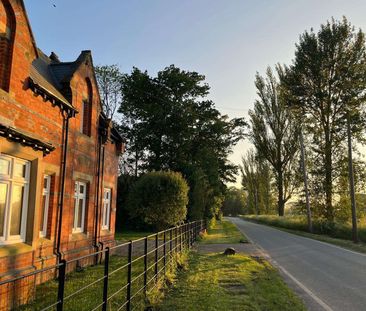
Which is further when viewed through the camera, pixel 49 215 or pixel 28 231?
pixel 49 215

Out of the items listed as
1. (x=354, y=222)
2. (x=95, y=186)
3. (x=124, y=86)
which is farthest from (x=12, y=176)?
(x=124, y=86)

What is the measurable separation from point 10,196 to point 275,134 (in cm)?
4554

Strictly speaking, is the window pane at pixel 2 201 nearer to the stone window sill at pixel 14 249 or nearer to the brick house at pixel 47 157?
the brick house at pixel 47 157

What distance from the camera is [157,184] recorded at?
17.7 m

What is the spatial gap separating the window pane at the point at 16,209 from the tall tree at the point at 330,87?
29.2 metres

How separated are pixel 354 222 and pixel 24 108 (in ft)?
72.6

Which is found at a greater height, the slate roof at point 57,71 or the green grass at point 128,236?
the slate roof at point 57,71

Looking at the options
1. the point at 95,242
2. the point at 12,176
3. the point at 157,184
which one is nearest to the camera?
the point at 12,176

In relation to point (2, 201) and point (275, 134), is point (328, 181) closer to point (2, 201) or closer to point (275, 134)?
point (275, 134)

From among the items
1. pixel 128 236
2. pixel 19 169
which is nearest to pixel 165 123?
pixel 128 236

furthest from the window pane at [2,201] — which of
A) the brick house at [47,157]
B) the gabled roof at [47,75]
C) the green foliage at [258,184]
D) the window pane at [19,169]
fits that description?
the green foliage at [258,184]

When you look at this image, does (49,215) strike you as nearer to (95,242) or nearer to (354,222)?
(95,242)

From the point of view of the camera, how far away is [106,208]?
1655 centimetres

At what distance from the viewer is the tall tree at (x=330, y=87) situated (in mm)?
33281
